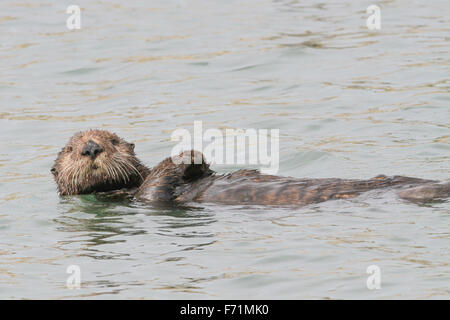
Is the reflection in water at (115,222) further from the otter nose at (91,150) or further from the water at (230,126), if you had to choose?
the otter nose at (91,150)

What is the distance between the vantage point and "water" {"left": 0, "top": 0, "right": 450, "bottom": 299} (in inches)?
241

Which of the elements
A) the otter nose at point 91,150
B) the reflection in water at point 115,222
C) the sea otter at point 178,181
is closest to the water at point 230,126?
the reflection in water at point 115,222

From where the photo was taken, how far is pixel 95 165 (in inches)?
308

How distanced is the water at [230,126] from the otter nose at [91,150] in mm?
490

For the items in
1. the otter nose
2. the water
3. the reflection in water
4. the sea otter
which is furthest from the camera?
the otter nose

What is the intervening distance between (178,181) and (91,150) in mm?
764

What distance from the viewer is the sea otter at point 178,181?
7.25m

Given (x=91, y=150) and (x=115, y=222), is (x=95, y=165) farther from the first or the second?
(x=115, y=222)

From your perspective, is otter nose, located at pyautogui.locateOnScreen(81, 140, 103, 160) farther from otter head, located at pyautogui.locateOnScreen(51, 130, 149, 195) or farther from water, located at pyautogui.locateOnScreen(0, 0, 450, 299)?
water, located at pyautogui.locateOnScreen(0, 0, 450, 299)

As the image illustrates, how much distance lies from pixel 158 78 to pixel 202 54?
118 centimetres

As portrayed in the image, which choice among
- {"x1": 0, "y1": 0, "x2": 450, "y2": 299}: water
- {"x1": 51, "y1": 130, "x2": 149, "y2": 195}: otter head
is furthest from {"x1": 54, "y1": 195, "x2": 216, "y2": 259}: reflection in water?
{"x1": 51, "y1": 130, "x2": 149, "y2": 195}: otter head

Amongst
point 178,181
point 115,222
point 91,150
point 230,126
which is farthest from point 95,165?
point 230,126

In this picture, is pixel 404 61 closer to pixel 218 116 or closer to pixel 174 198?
pixel 218 116

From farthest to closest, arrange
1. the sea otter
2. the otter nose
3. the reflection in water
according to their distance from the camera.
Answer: the otter nose < the sea otter < the reflection in water
